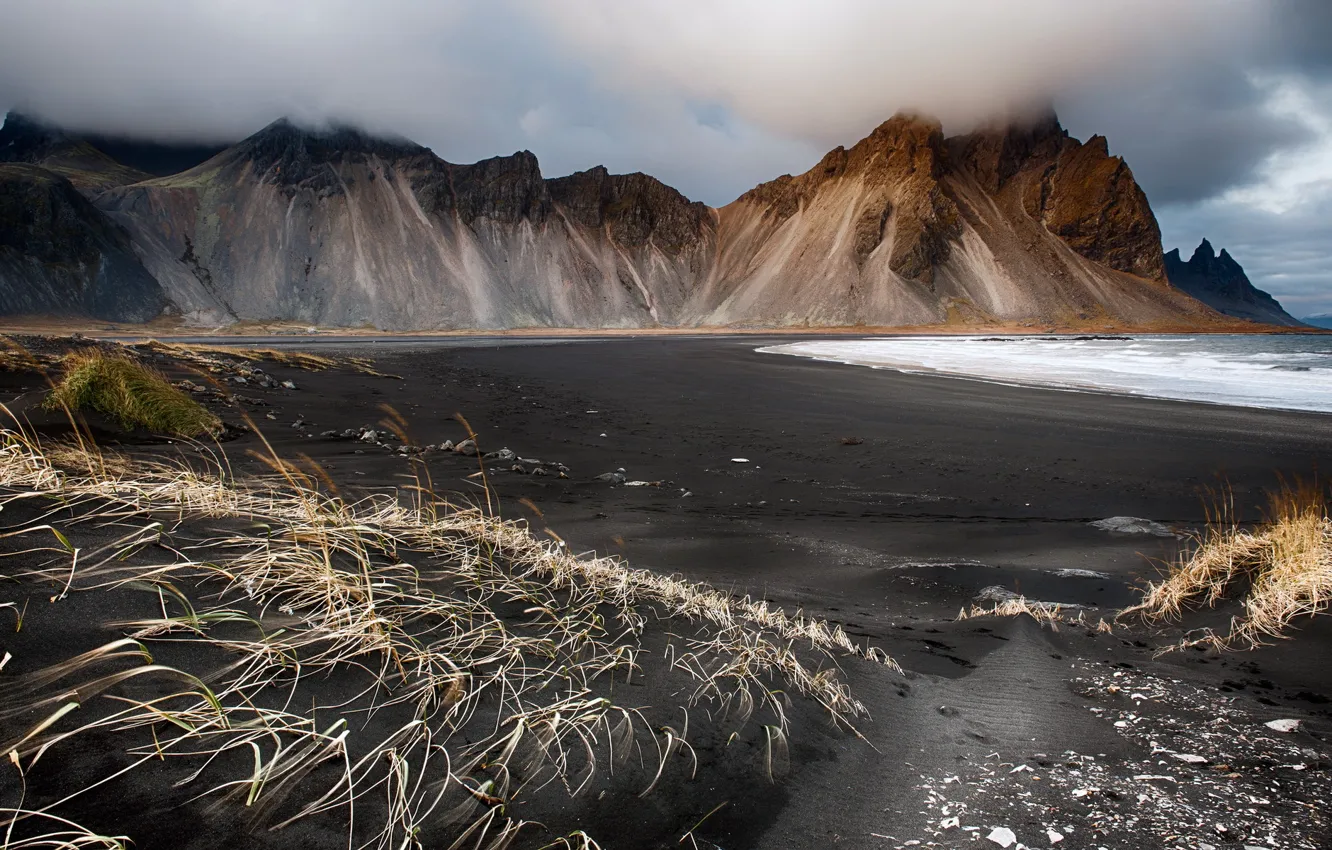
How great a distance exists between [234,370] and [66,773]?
17.4 m

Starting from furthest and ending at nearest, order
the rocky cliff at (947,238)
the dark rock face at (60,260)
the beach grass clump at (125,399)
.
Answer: the rocky cliff at (947,238), the dark rock face at (60,260), the beach grass clump at (125,399)

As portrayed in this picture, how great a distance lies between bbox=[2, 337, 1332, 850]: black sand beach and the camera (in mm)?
1994

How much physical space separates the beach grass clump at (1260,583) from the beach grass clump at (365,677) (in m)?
2.27

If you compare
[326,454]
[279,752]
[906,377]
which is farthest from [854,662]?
[906,377]

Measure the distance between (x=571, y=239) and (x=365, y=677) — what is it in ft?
445

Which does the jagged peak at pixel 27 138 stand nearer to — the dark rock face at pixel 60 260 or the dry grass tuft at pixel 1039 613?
the dark rock face at pixel 60 260

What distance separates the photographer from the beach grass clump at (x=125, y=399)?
710 cm

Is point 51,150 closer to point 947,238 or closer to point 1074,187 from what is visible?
point 947,238

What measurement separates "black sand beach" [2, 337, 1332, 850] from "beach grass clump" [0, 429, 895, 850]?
0.80 feet

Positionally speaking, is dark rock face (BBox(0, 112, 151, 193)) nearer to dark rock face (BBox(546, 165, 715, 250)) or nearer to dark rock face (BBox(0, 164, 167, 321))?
dark rock face (BBox(0, 164, 167, 321))

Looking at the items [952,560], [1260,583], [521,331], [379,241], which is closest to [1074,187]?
[521,331]

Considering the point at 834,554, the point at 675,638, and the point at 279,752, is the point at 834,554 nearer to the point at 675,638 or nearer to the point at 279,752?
the point at 675,638

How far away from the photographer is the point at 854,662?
10.3 feet

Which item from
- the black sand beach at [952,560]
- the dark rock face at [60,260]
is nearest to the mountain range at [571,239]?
the dark rock face at [60,260]
